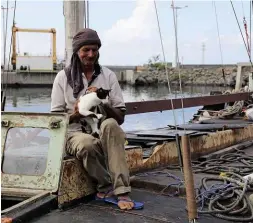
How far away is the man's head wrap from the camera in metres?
3.84

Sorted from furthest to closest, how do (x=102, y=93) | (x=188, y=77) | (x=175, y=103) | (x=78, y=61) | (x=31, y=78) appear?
(x=188, y=77) < (x=31, y=78) < (x=175, y=103) < (x=78, y=61) < (x=102, y=93)

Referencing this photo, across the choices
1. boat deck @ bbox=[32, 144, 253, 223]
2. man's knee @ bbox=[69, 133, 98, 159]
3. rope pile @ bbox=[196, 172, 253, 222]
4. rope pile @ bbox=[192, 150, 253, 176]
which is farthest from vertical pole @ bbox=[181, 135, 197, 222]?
rope pile @ bbox=[192, 150, 253, 176]

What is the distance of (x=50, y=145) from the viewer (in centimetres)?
376

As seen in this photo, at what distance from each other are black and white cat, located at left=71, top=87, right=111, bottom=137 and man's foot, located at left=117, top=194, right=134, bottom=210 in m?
0.58

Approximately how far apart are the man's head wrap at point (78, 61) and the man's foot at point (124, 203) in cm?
98

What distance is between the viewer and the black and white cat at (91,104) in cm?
374

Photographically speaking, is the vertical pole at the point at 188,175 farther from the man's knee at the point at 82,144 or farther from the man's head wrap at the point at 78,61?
the man's head wrap at the point at 78,61

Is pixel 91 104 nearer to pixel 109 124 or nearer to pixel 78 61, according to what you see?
pixel 109 124

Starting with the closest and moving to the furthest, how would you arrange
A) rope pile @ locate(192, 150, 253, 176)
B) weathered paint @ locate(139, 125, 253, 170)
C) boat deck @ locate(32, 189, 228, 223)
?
boat deck @ locate(32, 189, 228, 223)
rope pile @ locate(192, 150, 253, 176)
weathered paint @ locate(139, 125, 253, 170)

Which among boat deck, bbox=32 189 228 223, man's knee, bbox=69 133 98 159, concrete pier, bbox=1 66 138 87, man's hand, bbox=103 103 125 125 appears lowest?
boat deck, bbox=32 189 228 223

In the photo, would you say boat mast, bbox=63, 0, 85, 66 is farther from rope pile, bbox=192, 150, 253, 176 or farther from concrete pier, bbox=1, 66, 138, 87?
concrete pier, bbox=1, 66, 138, 87

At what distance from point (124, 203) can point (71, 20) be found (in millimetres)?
2885

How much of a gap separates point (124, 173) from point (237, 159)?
2.33 metres

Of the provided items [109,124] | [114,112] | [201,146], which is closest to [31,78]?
[201,146]
